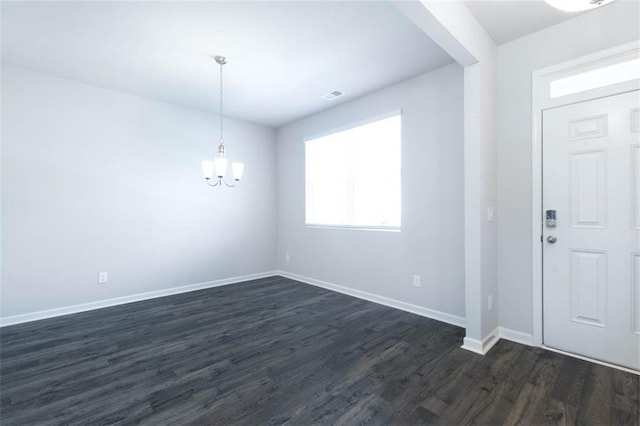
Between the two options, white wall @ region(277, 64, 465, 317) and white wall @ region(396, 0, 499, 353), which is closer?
white wall @ region(396, 0, 499, 353)

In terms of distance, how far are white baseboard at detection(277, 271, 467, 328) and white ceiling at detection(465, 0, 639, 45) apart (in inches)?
106

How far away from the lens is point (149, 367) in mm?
2234

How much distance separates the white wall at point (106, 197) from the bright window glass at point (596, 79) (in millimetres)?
4266

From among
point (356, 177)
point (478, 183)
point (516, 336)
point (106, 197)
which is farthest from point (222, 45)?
point (516, 336)

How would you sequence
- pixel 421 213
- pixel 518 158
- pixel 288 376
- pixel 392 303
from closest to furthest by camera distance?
1. pixel 288 376
2. pixel 518 158
3. pixel 421 213
4. pixel 392 303

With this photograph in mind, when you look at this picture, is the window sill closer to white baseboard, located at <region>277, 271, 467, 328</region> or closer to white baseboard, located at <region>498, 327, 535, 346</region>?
white baseboard, located at <region>277, 271, 467, 328</region>

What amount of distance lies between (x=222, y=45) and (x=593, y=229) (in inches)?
142

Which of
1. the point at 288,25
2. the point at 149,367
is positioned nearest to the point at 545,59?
the point at 288,25

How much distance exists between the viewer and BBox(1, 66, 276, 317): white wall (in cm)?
317

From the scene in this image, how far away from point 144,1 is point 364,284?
3.73 m

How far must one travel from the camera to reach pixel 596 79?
2223 mm

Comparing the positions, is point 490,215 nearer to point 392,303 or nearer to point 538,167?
point 538,167

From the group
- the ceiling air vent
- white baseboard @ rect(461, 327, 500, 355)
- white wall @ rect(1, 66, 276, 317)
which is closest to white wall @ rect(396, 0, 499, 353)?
white baseboard @ rect(461, 327, 500, 355)

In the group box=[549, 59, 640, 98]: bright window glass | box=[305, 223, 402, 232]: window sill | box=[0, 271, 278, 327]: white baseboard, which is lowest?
box=[0, 271, 278, 327]: white baseboard
